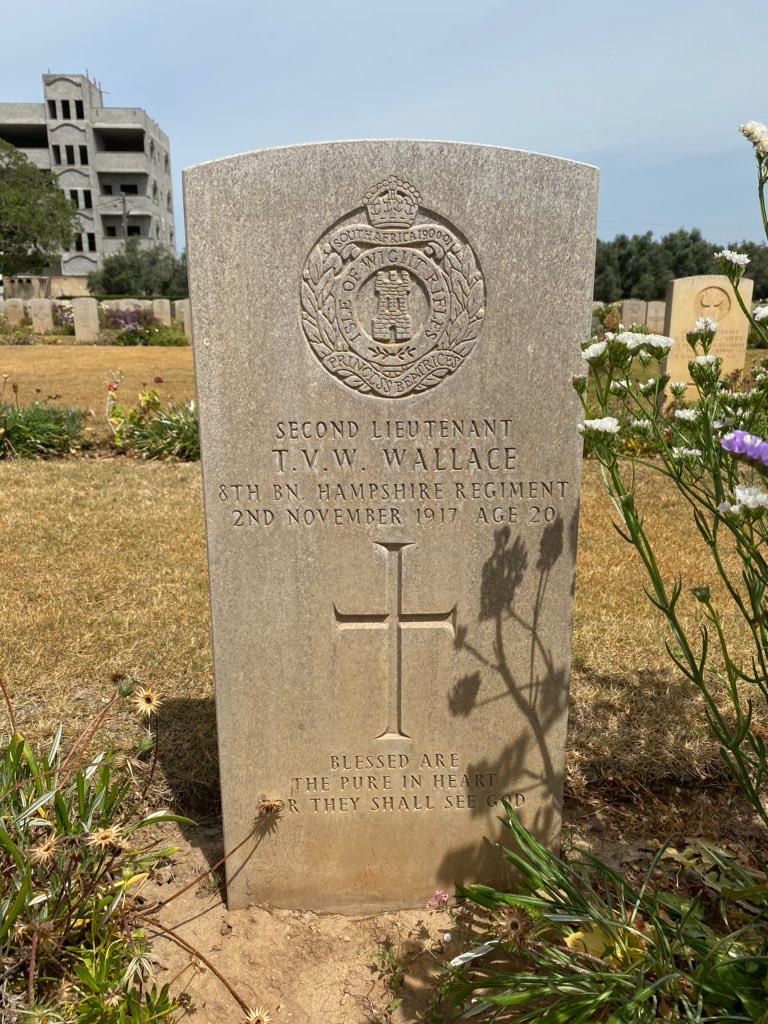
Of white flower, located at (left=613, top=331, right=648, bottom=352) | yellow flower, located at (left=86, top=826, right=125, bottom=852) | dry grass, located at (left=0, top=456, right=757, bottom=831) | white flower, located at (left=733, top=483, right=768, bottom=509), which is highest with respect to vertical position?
white flower, located at (left=613, top=331, right=648, bottom=352)

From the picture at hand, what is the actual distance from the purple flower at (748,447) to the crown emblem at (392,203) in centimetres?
110

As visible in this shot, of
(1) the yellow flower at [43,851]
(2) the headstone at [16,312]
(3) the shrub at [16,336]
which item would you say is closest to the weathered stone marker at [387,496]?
(1) the yellow flower at [43,851]

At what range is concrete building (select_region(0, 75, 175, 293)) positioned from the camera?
5972 cm

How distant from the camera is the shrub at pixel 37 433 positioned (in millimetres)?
8070

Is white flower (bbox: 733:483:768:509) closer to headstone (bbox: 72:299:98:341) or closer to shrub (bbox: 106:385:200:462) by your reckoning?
shrub (bbox: 106:385:200:462)

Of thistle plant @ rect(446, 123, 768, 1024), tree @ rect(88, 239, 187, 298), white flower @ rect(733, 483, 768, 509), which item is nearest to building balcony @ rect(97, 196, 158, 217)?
tree @ rect(88, 239, 187, 298)

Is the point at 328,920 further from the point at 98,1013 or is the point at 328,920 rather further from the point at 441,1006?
the point at 98,1013

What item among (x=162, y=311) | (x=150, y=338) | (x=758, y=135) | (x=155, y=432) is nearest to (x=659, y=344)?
(x=758, y=135)

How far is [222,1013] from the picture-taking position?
2.21 metres

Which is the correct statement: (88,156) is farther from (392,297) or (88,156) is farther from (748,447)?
(748,447)

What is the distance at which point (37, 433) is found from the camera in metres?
8.14

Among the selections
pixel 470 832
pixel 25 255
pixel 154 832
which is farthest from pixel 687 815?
pixel 25 255

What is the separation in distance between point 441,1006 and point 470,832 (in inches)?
21.5

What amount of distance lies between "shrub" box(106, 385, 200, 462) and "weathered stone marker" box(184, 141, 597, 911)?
596 cm
